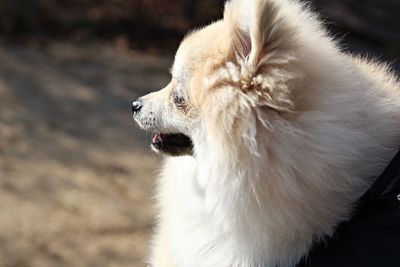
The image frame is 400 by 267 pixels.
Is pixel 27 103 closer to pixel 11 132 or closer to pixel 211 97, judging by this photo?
pixel 11 132

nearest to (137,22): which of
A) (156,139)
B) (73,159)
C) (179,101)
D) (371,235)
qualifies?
(73,159)

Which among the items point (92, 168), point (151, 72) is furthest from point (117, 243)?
point (151, 72)

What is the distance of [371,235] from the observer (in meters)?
1.62

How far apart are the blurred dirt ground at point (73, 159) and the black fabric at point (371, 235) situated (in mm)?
1615

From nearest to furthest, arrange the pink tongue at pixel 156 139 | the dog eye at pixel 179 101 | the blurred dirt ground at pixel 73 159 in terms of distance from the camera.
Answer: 1. the dog eye at pixel 179 101
2. the pink tongue at pixel 156 139
3. the blurred dirt ground at pixel 73 159

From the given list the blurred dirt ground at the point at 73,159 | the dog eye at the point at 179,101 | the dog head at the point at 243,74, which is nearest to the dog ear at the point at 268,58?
the dog head at the point at 243,74

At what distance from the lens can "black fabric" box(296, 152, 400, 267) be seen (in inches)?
63.0

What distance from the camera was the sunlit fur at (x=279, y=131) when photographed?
5.31 feet

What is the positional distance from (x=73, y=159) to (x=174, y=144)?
1.99m

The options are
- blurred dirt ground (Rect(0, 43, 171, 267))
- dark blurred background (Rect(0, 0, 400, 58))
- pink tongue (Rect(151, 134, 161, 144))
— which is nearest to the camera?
pink tongue (Rect(151, 134, 161, 144))

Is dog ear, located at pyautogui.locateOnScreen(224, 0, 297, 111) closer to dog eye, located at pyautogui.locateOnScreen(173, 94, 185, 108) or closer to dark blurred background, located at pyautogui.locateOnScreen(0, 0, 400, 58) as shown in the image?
dog eye, located at pyautogui.locateOnScreen(173, 94, 185, 108)

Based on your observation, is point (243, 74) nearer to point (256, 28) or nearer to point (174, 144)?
point (256, 28)

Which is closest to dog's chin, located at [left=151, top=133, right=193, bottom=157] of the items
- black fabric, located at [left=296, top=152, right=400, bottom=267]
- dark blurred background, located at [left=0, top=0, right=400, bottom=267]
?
black fabric, located at [left=296, top=152, right=400, bottom=267]

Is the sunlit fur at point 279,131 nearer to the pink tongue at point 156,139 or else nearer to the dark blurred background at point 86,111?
the pink tongue at point 156,139
